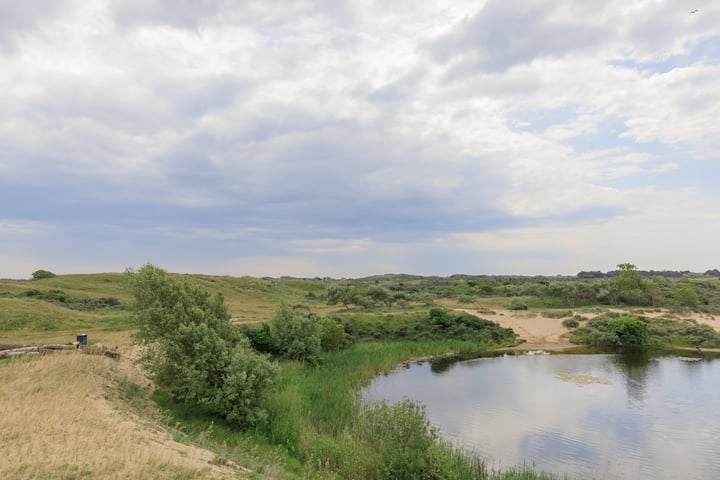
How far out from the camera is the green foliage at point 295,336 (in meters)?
36.6

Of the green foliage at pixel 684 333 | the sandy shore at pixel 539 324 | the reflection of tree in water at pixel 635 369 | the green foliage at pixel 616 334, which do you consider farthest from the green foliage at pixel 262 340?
the green foliage at pixel 684 333

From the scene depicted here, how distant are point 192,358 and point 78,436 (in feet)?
31.0

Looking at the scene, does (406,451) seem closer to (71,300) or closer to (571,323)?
(571,323)

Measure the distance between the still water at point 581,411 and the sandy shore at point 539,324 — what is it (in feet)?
32.4

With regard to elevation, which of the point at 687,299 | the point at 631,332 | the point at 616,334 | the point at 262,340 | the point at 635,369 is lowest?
the point at 635,369

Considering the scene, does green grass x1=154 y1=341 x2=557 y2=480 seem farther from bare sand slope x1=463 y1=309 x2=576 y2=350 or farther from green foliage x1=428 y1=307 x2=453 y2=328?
bare sand slope x1=463 y1=309 x2=576 y2=350

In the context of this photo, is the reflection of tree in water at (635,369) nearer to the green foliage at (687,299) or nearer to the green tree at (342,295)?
the green foliage at (687,299)

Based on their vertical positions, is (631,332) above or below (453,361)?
above

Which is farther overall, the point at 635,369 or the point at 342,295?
the point at 342,295

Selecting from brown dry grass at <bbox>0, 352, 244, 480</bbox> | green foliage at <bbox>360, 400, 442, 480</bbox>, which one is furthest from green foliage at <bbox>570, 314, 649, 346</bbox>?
brown dry grass at <bbox>0, 352, 244, 480</bbox>

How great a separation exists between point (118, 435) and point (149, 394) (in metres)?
11.2

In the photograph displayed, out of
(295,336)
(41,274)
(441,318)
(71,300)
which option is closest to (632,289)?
(441,318)

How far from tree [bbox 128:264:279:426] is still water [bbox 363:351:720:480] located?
1185cm

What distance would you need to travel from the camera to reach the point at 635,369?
3838cm
